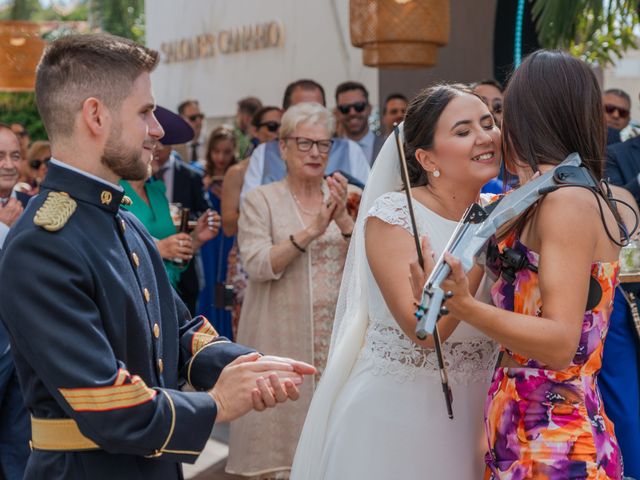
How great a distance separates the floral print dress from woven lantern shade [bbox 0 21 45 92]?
5125mm

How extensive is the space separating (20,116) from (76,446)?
21.2m

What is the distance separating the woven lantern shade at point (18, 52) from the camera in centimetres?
718

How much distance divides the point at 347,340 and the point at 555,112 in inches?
43.7

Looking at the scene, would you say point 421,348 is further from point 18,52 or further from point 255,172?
point 18,52

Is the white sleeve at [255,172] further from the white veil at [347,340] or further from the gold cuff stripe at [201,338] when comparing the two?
the gold cuff stripe at [201,338]

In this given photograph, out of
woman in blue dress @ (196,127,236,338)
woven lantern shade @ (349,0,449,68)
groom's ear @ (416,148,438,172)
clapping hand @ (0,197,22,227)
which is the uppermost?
woven lantern shade @ (349,0,449,68)

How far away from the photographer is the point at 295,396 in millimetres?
2424

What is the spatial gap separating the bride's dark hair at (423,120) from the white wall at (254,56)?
21.1 feet

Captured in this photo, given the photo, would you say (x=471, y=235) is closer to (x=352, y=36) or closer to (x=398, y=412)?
(x=398, y=412)

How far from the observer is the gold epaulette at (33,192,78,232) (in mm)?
2301

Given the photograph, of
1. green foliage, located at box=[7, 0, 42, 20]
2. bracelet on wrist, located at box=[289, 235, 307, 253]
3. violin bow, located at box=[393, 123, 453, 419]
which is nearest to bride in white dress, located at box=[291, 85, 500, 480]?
violin bow, located at box=[393, 123, 453, 419]

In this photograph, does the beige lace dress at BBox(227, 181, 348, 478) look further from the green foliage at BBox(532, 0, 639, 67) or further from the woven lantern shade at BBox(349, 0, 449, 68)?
the green foliage at BBox(532, 0, 639, 67)

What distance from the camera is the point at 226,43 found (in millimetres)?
11852

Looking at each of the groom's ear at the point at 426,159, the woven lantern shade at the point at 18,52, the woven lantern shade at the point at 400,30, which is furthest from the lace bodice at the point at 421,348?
the woven lantern shade at the point at 18,52
